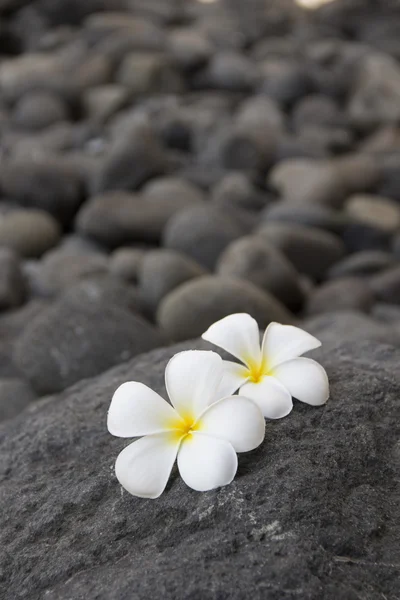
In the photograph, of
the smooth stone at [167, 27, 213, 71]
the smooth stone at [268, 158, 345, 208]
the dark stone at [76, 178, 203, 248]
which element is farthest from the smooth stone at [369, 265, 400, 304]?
the smooth stone at [167, 27, 213, 71]

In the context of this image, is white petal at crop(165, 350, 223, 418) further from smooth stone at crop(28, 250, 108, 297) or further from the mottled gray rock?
smooth stone at crop(28, 250, 108, 297)

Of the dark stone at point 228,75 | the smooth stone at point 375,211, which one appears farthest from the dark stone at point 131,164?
the dark stone at point 228,75

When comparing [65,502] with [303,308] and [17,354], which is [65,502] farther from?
[303,308]

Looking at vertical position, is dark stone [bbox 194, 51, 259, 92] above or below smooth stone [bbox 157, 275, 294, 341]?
below

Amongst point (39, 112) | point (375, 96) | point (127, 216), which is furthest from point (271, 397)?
point (375, 96)

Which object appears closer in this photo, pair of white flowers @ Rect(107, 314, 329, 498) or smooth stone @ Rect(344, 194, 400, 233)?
pair of white flowers @ Rect(107, 314, 329, 498)

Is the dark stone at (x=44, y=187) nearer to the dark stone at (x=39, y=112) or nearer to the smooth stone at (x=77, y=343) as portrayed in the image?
the dark stone at (x=39, y=112)

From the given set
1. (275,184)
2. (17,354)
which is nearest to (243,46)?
(275,184)
